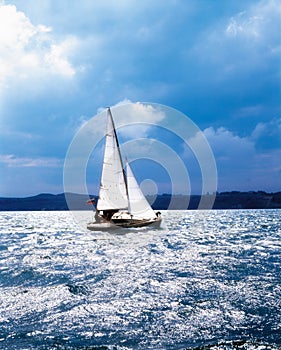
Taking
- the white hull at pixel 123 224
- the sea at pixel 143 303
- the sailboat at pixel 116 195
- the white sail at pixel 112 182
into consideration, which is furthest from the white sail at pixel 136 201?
the sea at pixel 143 303

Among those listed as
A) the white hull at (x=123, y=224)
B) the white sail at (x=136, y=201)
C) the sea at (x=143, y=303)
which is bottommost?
the sea at (x=143, y=303)

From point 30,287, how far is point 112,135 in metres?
47.8

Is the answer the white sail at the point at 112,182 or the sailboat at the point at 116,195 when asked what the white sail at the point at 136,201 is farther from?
the white sail at the point at 112,182

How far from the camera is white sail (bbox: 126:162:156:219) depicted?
217ft

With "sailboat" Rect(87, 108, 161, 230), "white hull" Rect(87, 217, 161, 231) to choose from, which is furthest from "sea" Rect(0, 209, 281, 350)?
"sailboat" Rect(87, 108, 161, 230)

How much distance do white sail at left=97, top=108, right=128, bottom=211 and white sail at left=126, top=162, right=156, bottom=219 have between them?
108 cm

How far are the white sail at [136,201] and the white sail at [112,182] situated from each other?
3.53 ft

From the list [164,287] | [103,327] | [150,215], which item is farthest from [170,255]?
[150,215]

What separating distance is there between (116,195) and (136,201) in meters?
3.93

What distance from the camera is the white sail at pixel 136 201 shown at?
66.2 meters

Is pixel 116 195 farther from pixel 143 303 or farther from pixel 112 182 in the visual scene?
pixel 143 303

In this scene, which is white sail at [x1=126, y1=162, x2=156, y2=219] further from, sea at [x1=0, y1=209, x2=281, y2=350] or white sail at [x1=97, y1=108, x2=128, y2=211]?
sea at [x1=0, y1=209, x2=281, y2=350]

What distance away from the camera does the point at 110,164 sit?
219 feet

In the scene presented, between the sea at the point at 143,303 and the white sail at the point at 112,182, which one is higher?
the white sail at the point at 112,182
